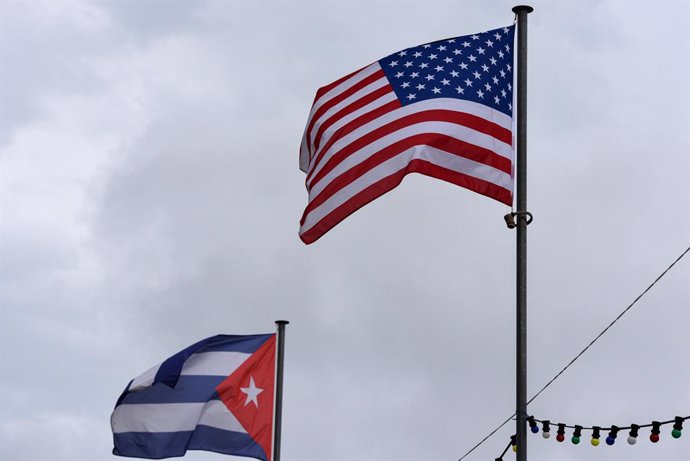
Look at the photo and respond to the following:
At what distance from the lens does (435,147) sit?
18531 mm

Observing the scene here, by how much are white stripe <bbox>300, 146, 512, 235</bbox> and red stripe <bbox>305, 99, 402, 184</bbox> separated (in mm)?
903

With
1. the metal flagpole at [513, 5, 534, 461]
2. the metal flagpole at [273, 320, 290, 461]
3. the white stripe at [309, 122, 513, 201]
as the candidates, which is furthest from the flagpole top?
the metal flagpole at [273, 320, 290, 461]

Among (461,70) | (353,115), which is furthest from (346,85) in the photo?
(461,70)

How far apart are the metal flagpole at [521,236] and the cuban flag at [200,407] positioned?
11.0 meters

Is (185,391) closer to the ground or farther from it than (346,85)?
closer to the ground

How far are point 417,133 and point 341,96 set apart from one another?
6.49 feet

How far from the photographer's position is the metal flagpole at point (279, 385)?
28234 millimetres

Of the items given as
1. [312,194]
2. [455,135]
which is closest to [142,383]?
[312,194]

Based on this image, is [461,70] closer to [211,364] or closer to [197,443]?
[211,364]

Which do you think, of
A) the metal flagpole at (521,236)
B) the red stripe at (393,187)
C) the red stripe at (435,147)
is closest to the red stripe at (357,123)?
the red stripe at (435,147)

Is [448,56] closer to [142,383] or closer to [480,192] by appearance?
[480,192]

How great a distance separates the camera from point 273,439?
2827cm

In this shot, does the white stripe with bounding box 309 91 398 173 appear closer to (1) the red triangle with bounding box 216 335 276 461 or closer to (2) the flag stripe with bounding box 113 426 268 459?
(1) the red triangle with bounding box 216 335 276 461

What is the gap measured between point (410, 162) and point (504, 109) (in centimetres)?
149
